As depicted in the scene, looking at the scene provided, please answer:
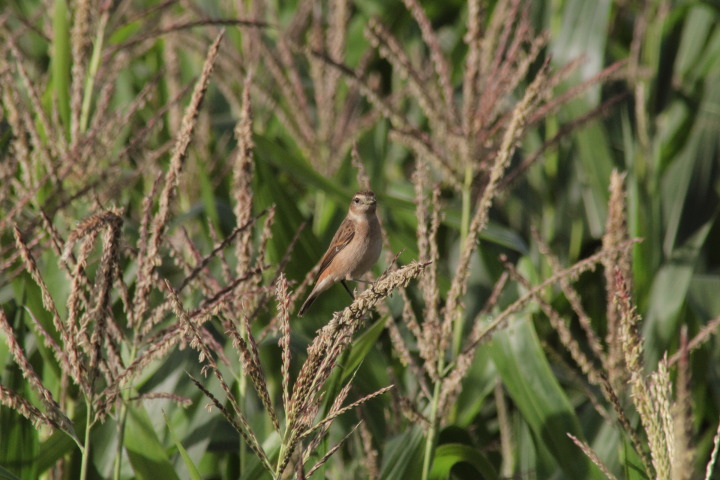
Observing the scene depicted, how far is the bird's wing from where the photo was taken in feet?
8.64

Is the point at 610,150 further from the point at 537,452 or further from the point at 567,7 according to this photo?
the point at 537,452

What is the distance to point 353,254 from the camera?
265 cm

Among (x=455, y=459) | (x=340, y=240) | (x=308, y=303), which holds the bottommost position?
(x=455, y=459)

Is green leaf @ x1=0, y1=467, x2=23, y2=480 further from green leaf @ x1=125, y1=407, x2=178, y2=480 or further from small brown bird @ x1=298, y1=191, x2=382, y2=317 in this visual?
small brown bird @ x1=298, y1=191, x2=382, y2=317

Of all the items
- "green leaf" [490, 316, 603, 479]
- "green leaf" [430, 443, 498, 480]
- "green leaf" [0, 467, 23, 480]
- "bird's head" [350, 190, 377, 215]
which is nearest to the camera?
"green leaf" [0, 467, 23, 480]

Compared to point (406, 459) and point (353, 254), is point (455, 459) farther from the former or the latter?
point (353, 254)

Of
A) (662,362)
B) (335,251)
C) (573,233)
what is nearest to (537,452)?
(335,251)

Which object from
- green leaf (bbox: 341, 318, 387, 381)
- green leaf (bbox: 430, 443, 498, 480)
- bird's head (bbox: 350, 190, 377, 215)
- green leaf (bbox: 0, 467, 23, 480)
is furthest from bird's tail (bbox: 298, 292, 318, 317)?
green leaf (bbox: 0, 467, 23, 480)

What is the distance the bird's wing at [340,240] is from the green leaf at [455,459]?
614mm

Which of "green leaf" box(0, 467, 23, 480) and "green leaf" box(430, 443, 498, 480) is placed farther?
"green leaf" box(430, 443, 498, 480)

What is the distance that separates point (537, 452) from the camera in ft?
8.20

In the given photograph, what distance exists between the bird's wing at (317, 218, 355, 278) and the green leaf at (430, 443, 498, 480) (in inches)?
24.2

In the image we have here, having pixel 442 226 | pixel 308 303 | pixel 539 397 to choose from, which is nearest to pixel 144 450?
pixel 308 303

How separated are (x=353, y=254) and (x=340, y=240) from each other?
9 centimetres
